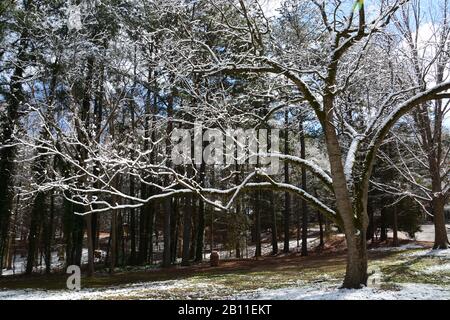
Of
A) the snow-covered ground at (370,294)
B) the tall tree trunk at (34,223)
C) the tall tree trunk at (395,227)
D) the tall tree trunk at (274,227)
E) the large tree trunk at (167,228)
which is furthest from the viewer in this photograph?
the tall tree trunk at (274,227)

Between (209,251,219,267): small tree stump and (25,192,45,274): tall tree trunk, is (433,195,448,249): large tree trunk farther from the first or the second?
(25,192,45,274): tall tree trunk

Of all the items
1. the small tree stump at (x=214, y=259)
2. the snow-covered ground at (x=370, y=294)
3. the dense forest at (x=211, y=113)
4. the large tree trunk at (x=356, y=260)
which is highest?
the dense forest at (x=211, y=113)

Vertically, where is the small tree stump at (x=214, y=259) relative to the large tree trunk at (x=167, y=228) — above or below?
below

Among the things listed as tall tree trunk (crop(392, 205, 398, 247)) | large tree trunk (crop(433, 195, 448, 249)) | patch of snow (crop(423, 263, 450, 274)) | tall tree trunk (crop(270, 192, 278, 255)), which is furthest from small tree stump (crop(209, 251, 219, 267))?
patch of snow (crop(423, 263, 450, 274))

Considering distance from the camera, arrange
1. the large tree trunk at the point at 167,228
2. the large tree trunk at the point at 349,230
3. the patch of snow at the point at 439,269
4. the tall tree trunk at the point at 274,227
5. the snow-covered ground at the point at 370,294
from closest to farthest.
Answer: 1. the snow-covered ground at the point at 370,294
2. the large tree trunk at the point at 349,230
3. the patch of snow at the point at 439,269
4. the large tree trunk at the point at 167,228
5. the tall tree trunk at the point at 274,227

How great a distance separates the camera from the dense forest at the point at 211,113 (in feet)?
25.7

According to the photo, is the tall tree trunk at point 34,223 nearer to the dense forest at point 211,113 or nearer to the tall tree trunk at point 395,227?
the dense forest at point 211,113

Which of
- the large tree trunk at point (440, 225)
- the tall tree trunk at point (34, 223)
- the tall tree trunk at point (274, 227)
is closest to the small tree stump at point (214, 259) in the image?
the tall tree trunk at point (274, 227)

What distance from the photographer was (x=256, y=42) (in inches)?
323

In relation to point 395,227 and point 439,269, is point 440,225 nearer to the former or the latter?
point 439,269

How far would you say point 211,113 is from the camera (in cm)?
847

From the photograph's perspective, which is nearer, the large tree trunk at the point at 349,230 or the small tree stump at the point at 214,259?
the large tree trunk at the point at 349,230
